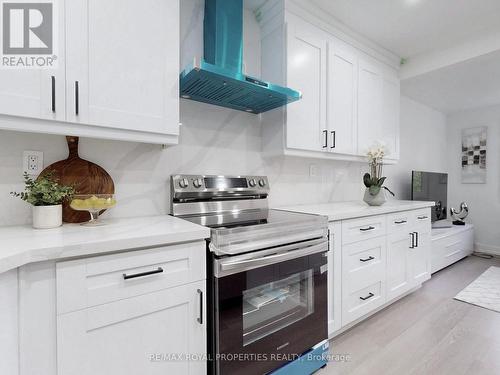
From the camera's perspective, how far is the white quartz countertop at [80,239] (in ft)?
2.59

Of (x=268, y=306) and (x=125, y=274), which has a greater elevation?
(x=125, y=274)

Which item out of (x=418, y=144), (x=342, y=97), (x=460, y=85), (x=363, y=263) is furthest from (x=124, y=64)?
(x=418, y=144)

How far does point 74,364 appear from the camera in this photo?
0.88 metres

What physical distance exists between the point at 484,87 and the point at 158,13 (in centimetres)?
404

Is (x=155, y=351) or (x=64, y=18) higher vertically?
(x=64, y=18)

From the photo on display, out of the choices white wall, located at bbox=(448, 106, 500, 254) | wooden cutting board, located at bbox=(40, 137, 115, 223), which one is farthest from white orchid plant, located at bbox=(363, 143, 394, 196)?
white wall, located at bbox=(448, 106, 500, 254)

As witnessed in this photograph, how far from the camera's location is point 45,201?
44.6 inches

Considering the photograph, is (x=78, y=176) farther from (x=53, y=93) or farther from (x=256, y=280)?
(x=256, y=280)

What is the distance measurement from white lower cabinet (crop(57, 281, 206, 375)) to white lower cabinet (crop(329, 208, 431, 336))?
1.00 meters

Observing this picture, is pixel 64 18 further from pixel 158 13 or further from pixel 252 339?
pixel 252 339

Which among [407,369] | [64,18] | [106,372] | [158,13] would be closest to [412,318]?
[407,369]

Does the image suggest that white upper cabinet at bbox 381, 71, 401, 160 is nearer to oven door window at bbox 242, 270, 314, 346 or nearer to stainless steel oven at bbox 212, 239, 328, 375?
stainless steel oven at bbox 212, 239, 328, 375

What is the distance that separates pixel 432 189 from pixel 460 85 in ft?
4.49

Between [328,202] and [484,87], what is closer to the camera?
[328,202]
